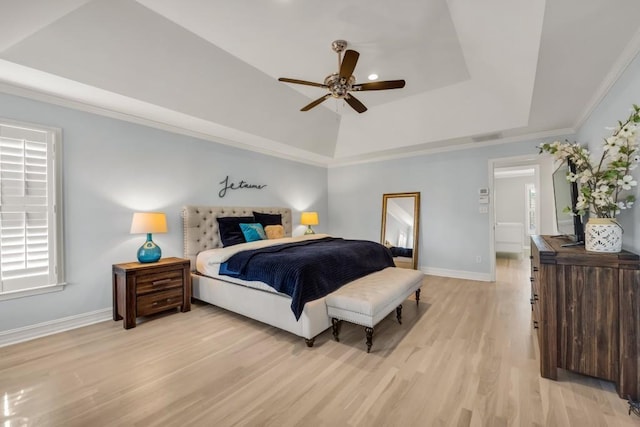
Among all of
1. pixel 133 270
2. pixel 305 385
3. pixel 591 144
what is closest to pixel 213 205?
pixel 133 270

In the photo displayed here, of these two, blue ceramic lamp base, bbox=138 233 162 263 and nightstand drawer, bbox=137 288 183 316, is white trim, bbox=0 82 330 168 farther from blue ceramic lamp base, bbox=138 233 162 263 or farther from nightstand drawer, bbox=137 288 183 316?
nightstand drawer, bbox=137 288 183 316

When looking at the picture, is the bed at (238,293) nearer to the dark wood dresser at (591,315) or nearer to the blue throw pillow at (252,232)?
the blue throw pillow at (252,232)

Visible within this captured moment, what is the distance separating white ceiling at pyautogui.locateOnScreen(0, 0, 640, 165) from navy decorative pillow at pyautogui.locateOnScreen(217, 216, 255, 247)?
136 cm

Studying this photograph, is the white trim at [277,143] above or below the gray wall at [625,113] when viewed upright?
above

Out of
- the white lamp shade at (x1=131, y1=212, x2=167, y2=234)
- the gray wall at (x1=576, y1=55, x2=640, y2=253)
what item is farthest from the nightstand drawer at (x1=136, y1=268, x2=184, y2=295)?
the gray wall at (x1=576, y1=55, x2=640, y2=253)

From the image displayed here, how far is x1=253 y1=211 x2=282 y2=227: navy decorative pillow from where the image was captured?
4.74 meters

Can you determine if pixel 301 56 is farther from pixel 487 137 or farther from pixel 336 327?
pixel 487 137

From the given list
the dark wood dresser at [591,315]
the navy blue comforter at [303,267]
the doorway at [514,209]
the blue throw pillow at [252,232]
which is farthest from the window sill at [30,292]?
the doorway at [514,209]

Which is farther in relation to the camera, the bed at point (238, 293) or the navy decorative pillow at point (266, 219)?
the navy decorative pillow at point (266, 219)

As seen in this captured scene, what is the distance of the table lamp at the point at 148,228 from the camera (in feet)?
10.3

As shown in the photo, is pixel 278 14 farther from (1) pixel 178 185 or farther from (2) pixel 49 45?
(1) pixel 178 185

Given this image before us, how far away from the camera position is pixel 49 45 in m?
2.23

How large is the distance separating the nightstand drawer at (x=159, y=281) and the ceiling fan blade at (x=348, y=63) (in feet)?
9.72

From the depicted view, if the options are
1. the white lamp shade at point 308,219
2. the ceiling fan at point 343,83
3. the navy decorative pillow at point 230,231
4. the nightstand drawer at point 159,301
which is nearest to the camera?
the ceiling fan at point 343,83
